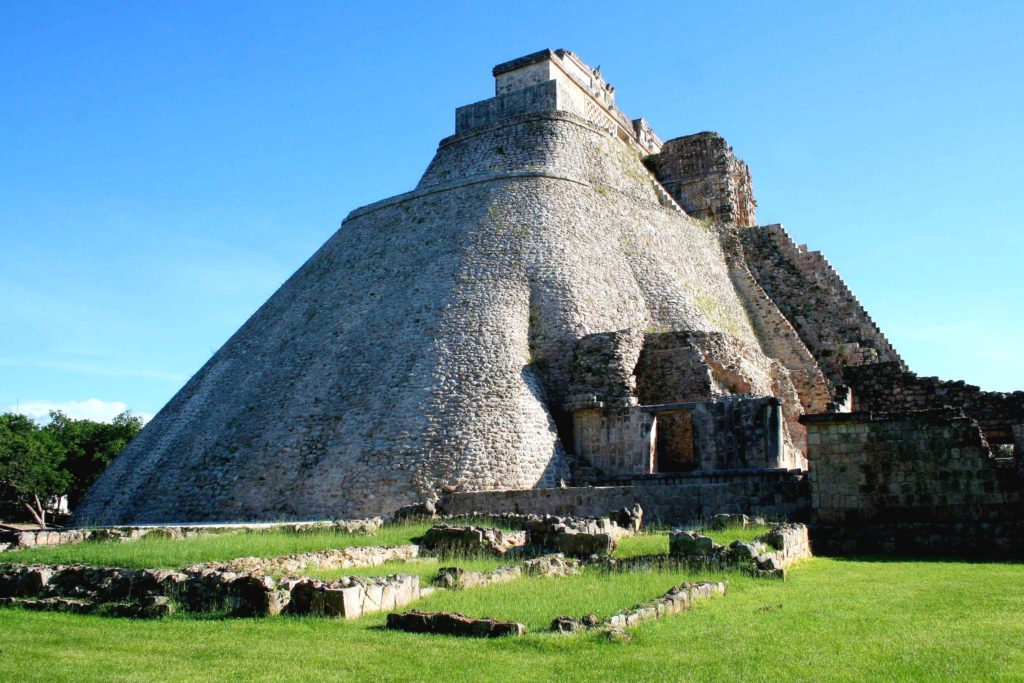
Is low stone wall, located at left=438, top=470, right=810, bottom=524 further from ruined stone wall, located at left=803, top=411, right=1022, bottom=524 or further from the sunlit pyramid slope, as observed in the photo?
ruined stone wall, located at left=803, top=411, right=1022, bottom=524

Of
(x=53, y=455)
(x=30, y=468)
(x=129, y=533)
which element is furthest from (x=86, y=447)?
(x=129, y=533)

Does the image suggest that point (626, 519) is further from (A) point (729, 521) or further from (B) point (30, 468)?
(B) point (30, 468)

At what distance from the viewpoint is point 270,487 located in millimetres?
20062

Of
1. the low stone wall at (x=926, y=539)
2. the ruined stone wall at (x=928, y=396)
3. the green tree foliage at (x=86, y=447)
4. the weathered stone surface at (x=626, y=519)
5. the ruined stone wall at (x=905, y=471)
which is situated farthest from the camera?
the green tree foliage at (x=86, y=447)

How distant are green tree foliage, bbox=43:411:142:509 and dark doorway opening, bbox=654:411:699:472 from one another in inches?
1038

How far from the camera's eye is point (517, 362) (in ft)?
71.7

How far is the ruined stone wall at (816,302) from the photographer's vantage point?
27953mm

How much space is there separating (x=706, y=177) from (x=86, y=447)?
30.1 meters

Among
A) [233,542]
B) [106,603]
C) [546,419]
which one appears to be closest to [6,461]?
[546,419]

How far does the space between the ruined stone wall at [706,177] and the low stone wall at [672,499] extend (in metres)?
18.4

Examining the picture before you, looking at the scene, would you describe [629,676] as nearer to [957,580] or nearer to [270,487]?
[957,580]

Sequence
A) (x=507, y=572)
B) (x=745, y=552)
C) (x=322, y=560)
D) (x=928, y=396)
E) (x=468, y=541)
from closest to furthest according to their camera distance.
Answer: (x=745, y=552) < (x=507, y=572) < (x=322, y=560) < (x=468, y=541) < (x=928, y=396)

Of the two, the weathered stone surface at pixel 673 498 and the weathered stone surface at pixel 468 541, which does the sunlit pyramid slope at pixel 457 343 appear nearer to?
the weathered stone surface at pixel 673 498

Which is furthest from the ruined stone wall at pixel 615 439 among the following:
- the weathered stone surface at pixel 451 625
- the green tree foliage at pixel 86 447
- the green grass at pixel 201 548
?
the green tree foliage at pixel 86 447
